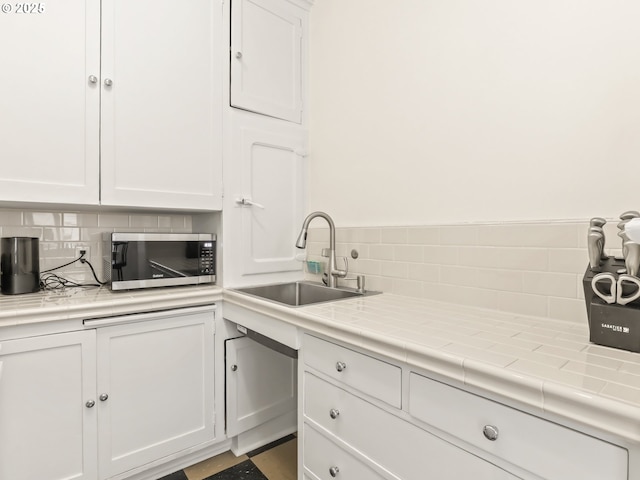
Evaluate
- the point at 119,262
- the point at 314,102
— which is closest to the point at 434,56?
the point at 314,102

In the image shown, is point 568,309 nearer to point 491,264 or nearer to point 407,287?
point 491,264

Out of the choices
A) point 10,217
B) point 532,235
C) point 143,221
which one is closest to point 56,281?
point 10,217

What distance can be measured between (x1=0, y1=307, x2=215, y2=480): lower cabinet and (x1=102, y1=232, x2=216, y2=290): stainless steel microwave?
21 cm

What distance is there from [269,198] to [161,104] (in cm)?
69

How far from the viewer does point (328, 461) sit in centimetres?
120

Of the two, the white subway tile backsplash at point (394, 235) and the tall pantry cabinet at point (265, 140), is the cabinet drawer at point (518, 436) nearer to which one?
the white subway tile backsplash at point (394, 235)

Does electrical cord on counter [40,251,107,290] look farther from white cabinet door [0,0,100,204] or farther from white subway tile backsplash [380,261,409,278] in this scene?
white subway tile backsplash [380,261,409,278]

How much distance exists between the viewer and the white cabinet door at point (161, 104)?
157cm

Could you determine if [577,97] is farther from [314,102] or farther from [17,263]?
[17,263]

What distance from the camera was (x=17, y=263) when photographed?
1.52 meters

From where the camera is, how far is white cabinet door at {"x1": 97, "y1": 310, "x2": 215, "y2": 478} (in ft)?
4.84

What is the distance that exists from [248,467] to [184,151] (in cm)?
157

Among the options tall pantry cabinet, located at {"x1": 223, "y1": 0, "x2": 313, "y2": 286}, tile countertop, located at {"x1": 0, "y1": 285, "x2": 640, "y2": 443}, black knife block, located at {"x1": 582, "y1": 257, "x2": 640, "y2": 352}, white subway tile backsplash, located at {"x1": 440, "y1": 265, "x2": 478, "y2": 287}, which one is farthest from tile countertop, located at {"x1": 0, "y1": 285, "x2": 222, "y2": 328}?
black knife block, located at {"x1": 582, "y1": 257, "x2": 640, "y2": 352}

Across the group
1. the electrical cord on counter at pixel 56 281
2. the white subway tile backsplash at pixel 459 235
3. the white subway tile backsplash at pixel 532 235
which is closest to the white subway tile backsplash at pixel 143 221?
the electrical cord on counter at pixel 56 281
